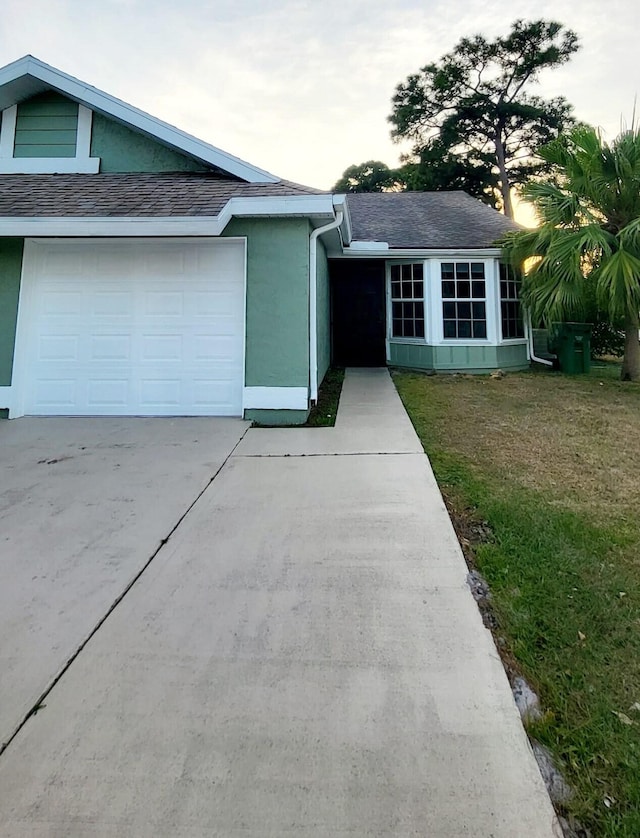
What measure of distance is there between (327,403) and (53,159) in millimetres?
5839

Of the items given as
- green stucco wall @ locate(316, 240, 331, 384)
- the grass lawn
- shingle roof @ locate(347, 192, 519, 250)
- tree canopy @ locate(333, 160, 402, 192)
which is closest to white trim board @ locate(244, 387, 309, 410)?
the grass lawn

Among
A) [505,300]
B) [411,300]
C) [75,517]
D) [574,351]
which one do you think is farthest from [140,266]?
[574,351]

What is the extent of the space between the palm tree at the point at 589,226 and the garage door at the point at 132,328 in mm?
5867

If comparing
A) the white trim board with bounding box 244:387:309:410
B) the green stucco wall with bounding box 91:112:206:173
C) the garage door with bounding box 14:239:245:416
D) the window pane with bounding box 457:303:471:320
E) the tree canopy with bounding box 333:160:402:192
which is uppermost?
the tree canopy with bounding box 333:160:402:192

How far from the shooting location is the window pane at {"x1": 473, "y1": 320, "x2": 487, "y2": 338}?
10.4m

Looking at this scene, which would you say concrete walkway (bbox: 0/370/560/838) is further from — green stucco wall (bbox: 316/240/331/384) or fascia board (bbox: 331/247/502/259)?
fascia board (bbox: 331/247/502/259)

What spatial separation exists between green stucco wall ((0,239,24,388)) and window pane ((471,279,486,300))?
8503mm

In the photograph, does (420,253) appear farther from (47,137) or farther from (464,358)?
(47,137)

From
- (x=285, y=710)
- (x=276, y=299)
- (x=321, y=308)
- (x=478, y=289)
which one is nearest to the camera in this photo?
(x=285, y=710)

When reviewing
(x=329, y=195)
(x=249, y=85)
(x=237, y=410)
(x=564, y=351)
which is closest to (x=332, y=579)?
(x=237, y=410)

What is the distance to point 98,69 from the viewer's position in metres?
9.91

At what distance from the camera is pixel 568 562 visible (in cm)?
270

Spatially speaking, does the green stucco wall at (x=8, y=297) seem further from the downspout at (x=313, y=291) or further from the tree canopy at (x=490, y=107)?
the tree canopy at (x=490, y=107)

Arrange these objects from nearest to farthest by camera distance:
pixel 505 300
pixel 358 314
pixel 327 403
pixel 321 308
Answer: pixel 327 403 < pixel 321 308 < pixel 505 300 < pixel 358 314
